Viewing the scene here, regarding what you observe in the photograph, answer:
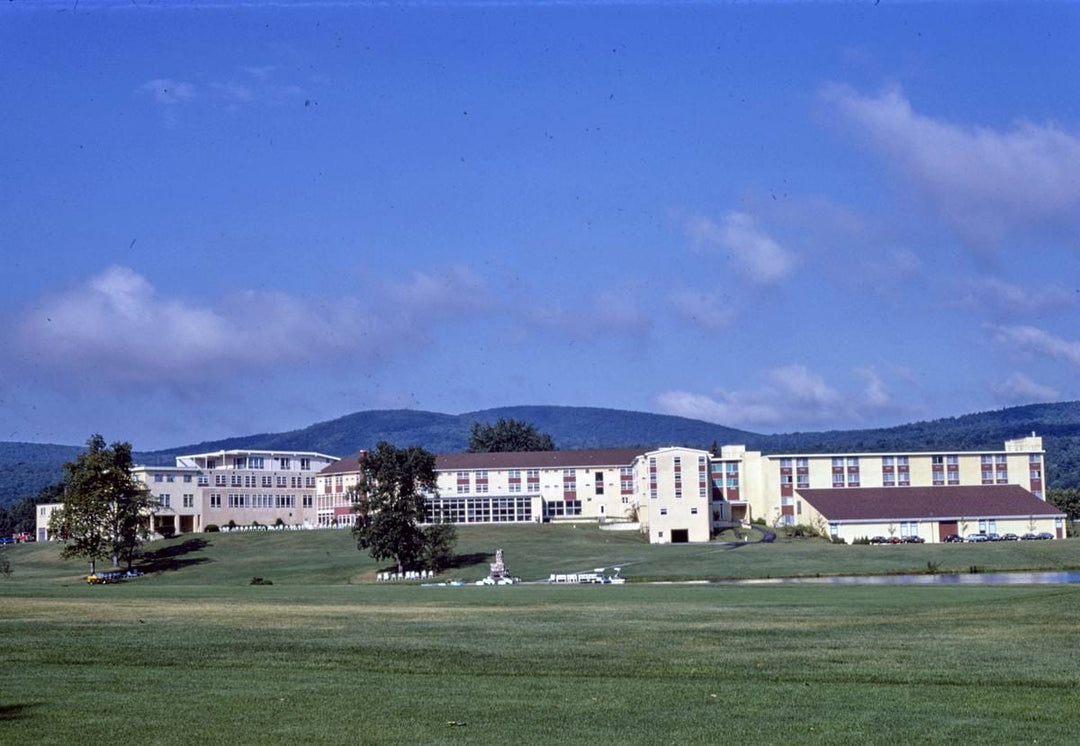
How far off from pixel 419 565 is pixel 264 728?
8815 centimetres

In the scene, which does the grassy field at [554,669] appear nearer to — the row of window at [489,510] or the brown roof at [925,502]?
the brown roof at [925,502]

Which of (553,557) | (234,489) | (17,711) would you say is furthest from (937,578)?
(234,489)

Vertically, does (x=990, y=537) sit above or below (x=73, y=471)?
below

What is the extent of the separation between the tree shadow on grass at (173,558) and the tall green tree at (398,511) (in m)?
22.9

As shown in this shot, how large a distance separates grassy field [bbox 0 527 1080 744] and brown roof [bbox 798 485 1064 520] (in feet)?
252

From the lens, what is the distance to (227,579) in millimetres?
110500

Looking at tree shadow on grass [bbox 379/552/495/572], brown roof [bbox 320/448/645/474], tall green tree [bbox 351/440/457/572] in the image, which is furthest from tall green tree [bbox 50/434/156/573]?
brown roof [bbox 320/448/645/474]

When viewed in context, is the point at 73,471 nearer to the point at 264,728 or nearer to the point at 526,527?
the point at 526,527

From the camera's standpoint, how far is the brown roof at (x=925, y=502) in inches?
5369

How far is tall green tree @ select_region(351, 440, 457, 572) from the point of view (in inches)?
4210

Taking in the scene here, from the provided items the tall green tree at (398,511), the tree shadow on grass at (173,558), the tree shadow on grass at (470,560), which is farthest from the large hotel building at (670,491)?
the tree shadow on grass at (173,558)

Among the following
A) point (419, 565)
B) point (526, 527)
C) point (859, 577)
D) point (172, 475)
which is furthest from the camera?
point (172, 475)

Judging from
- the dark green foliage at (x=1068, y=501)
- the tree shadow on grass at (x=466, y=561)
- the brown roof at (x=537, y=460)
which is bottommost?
the tree shadow on grass at (x=466, y=561)

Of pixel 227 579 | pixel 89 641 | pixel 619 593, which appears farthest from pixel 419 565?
pixel 89 641
